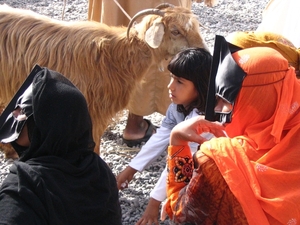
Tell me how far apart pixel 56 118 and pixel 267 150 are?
82cm

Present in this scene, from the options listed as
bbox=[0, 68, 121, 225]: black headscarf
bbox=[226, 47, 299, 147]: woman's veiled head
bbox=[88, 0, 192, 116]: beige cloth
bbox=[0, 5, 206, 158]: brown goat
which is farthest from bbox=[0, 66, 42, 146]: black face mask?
bbox=[88, 0, 192, 116]: beige cloth

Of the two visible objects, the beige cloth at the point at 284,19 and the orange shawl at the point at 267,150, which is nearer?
the orange shawl at the point at 267,150

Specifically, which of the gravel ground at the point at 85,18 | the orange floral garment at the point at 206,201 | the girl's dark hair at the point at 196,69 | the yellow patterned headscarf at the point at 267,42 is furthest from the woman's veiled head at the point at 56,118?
the gravel ground at the point at 85,18

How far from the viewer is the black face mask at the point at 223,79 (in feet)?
5.60

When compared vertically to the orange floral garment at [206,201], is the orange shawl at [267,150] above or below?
above

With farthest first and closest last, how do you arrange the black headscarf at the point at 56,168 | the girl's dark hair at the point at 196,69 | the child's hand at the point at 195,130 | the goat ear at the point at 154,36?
the goat ear at the point at 154,36 < the girl's dark hair at the point at 196,69 < the child's hand at the point at 195,130 < the black headscarf at the point at 56,168

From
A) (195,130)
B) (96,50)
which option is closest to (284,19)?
(96,50)

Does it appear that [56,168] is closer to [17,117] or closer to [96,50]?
[17,117]

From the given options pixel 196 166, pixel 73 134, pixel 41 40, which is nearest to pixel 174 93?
pixel 196 166

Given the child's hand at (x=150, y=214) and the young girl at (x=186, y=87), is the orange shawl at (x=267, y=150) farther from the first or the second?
the child's hand at (x=150, y=214)

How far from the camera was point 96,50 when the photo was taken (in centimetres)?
360

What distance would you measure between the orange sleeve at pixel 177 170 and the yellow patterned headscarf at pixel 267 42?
0.71 metres

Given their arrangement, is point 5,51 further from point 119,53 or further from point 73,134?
point 73,134

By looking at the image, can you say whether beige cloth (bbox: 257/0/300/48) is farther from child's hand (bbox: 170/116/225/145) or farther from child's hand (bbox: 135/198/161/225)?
child's hand (bbox: 170/116/225/145)
